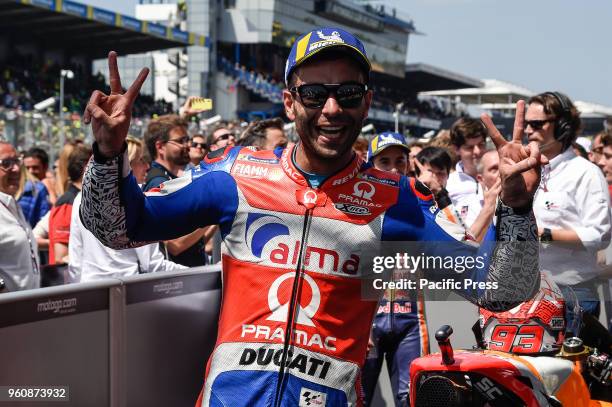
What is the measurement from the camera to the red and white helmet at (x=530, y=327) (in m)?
3.11

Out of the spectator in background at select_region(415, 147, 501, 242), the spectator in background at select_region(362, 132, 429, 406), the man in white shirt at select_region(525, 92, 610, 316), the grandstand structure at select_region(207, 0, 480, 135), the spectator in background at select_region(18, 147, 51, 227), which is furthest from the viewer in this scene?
the grandstand structure at select_region(207, 0, 480, 135)

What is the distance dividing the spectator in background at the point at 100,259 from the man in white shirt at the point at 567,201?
2.24m

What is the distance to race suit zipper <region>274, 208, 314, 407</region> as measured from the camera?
8.09ft

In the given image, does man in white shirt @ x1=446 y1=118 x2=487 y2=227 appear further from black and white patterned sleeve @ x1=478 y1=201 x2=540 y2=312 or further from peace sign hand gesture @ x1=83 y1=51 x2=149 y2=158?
peace sign hand gesture @ x1=83 y1=51 x2=149 y2=158

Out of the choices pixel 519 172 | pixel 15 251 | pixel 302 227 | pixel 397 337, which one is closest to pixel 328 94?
pixel 302 227

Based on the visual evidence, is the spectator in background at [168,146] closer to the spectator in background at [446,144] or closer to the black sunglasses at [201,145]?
the black sunglasses at [201,145]

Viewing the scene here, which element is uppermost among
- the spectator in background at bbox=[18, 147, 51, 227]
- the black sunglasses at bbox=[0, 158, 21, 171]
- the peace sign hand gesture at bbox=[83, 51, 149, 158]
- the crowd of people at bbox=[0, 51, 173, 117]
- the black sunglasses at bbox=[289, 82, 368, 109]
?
the black sunglasses at bbox=[289, 82, 368, 109]

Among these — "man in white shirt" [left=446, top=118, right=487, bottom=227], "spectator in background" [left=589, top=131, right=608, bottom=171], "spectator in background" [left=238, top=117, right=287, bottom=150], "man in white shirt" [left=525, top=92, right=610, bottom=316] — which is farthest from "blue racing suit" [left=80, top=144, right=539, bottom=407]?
"spectator in background" [left=589, top=131, right=608, bottom=171]

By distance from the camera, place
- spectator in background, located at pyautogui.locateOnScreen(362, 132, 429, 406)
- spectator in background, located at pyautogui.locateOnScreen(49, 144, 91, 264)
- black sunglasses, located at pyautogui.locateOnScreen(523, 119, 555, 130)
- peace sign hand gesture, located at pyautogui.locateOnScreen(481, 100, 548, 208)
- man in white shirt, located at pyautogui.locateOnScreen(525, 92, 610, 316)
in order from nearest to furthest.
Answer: peace sign hand gesture, located at pyautogui.locateOnScreen(481, 100, 548, 208) → man in white shirt, located at pyautogui.locateOnScreen(525, 92, 610, 316) → black sunglasses, located at pyautogui.locateOnScreen(523, 119, 555, 130) → spectator in background, located at pyautogui.locateOnScreen(362, 132, 429, 406) → spectator in background, located at pyautogui.locateOnScreen(49, 144, 91, 264)

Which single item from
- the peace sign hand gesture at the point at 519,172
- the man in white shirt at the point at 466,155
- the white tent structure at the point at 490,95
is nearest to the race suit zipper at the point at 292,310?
the peace sign hand gesture at the point at 519,172

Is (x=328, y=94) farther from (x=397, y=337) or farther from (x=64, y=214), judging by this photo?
(x=64, y=214)

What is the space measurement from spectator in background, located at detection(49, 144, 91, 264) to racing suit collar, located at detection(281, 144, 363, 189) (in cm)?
353

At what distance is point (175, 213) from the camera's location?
8.58 ft

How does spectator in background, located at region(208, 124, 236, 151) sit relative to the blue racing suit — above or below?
below
